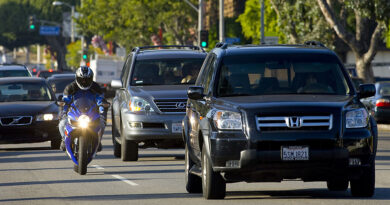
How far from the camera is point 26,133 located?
21.8 m

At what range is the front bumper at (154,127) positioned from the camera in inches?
721

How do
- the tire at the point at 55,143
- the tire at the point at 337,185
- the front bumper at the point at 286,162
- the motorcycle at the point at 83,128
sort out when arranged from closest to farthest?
the front bumper at the point at 286,162 → the tire at the point at 337,185 → the motorcycle at the point at 83,128 → the tire at the point at 55,143

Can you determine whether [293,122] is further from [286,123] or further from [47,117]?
[47,117]

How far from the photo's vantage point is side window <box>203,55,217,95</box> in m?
12.9

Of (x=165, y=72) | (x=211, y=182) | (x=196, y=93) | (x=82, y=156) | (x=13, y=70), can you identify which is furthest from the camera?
(x=13, y=70)

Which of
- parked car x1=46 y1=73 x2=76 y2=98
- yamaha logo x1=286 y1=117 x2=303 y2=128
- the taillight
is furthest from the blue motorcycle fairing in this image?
parked car x1=46 y1=73 x2=76 y2=98

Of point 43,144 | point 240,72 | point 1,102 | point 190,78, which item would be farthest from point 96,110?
point 43,144

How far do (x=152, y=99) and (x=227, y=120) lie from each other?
275 inches

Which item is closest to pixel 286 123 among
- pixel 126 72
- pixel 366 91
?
pixel 366 91

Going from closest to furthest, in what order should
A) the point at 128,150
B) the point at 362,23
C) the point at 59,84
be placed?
the point at 128,150
the point at 59,84
the point at 362,23

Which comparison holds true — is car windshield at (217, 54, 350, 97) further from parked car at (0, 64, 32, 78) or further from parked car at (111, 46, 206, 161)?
parked car at (0, 64, 32, 78)

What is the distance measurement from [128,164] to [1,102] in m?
5.61

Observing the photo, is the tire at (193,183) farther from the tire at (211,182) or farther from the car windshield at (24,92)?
the car windshield at (24,92)

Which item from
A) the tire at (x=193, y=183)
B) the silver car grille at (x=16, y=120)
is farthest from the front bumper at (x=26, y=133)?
the tire at (x=193, y=183)
